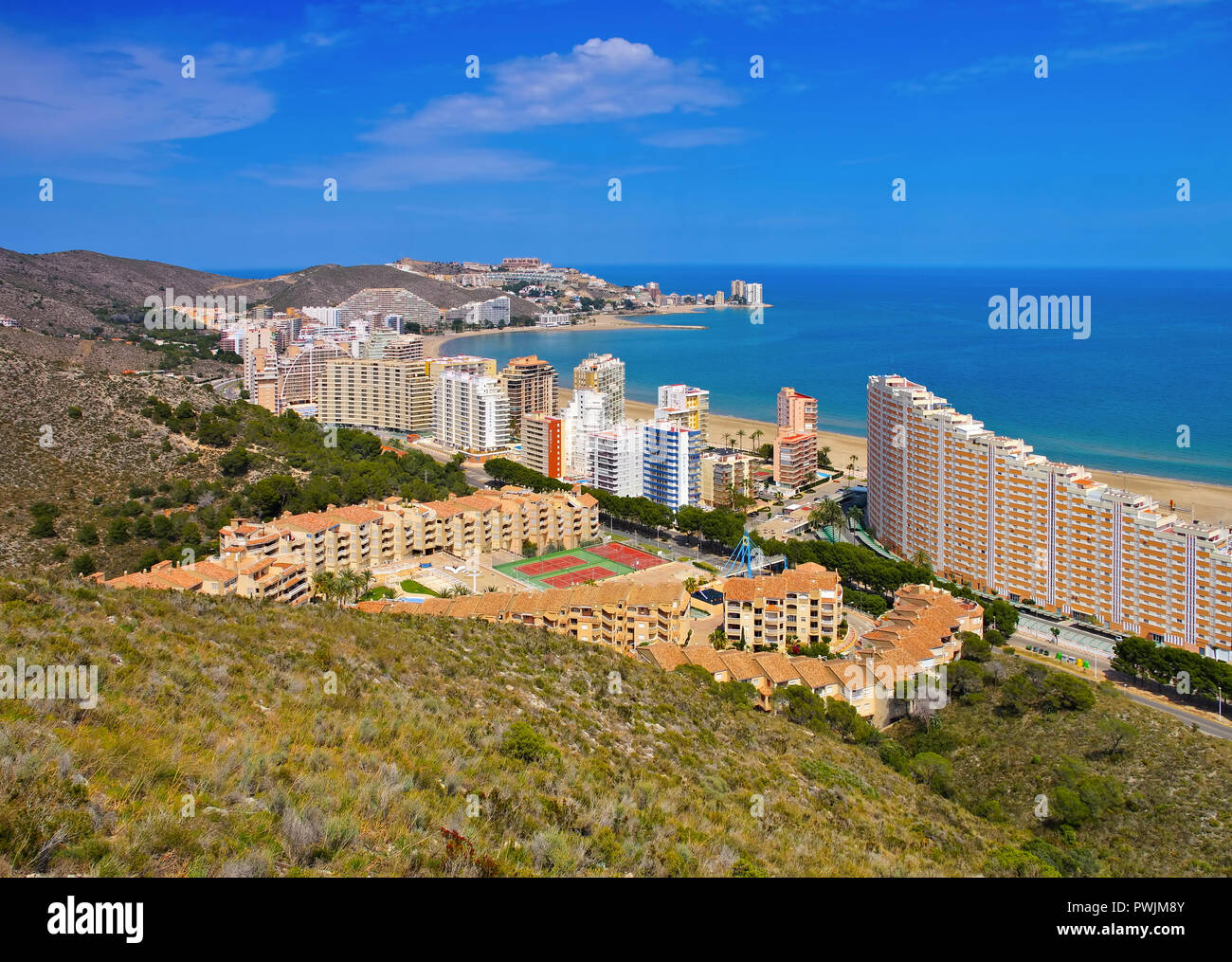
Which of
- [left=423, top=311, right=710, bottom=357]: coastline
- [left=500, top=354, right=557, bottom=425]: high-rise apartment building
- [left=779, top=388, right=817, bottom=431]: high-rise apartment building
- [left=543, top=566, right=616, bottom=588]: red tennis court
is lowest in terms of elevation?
[left=543, top=566, right=616, bottom=588]: red tennis court

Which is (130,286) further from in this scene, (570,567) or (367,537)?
(570,567)

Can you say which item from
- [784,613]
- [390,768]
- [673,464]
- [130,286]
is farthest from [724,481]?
[130,286]

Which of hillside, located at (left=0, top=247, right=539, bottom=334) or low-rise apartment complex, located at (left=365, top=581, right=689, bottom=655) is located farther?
hillside, located at (left=0, top=247, right=539, bottom=334)

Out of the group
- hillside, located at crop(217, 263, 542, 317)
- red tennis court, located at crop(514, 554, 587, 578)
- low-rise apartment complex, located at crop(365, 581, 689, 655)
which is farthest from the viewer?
hillside, located at crop(217, 263, 542, 317)

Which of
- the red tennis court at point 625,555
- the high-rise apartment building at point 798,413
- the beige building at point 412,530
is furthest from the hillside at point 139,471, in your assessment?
the high-rise apartment building at point 798,413

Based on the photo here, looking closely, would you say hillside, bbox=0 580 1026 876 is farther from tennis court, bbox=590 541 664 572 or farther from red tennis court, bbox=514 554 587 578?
tennis court, bbox=590 541 664 572

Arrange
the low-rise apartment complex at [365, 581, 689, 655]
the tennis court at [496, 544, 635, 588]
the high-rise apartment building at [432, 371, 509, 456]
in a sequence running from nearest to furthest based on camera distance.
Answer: the low-rise apartment complex at [365, 581, 689, 655], the tennis court at [496, 544, 635, 588], the high-rise apartment building at [432, 371, 509, 456]

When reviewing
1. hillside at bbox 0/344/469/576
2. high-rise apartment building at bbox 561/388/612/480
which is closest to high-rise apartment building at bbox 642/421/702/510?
high-rise apartment building at bbox 561/388/612/480
